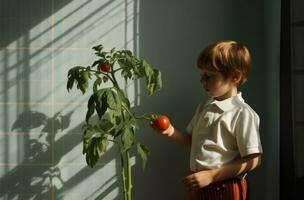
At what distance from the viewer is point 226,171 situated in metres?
1.36

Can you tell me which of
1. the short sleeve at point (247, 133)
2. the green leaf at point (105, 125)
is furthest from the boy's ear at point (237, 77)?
the green leaf at point (105, 125)

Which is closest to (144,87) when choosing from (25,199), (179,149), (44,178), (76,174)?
(179,149)

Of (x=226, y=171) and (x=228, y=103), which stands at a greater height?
(x=228, y=103)

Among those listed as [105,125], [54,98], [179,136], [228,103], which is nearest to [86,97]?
[54,98]

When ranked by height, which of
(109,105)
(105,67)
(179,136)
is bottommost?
(179,136)

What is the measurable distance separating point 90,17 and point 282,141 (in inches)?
39.2

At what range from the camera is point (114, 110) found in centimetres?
142

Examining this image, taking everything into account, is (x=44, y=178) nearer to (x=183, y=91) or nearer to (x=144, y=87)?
(x=144, y=87)

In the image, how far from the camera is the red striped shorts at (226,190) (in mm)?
1390

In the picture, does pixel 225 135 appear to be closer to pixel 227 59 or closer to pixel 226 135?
pixel 226 135

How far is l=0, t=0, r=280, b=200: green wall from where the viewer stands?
1784 mm

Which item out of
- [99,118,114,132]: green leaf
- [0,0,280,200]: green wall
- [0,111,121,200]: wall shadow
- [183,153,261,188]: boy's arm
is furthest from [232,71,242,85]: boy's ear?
[0,111,121,200]: wall shadow

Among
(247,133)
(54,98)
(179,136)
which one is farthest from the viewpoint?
(54,98)

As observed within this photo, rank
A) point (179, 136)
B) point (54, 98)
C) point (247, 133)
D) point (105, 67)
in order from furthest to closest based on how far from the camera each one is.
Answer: point (54, 98)
point (179, 136)
point (105, 67)
point (247, 133)
